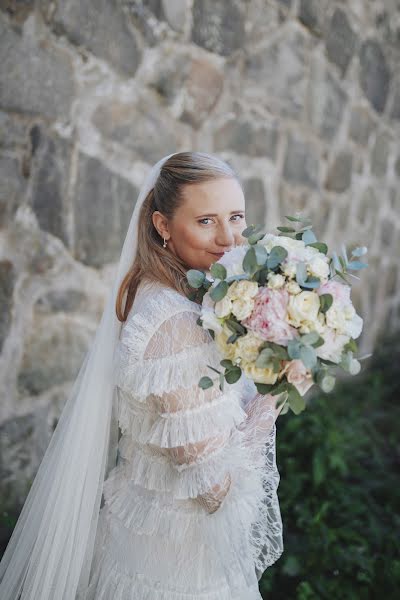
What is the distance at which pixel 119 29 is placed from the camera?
2.77m

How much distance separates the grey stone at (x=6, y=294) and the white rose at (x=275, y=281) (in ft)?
4.74

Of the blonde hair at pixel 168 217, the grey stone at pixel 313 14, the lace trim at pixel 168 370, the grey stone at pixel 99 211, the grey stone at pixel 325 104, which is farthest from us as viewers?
the grey stone at pixel 325 104

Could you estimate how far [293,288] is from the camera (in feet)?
4.61

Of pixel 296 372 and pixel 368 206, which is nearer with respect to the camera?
pixel 296 372

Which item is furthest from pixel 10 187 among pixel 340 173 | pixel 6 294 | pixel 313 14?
pixel 340 173

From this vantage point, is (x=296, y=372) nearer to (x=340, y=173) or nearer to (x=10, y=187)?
(x=10, y=187)

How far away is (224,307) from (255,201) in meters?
2.55

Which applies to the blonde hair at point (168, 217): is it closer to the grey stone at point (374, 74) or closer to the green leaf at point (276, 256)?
the green leaf at point (276, 256)

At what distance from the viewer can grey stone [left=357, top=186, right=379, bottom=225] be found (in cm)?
505

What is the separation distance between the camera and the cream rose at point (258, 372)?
1.42 meters

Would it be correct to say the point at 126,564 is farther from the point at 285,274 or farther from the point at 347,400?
the point at 347,400

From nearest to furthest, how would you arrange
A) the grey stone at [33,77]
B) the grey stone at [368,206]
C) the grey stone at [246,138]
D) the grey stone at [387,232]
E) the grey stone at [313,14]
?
the grey stone at [33,77], the grey stone at [246,138], the grey stone at [313,14], the grey stone at [368,206], the grey stone at [387,232]

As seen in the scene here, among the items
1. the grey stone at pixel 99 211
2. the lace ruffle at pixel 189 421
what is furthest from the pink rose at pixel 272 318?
the grey stone at pixel 99 211

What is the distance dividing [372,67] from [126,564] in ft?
14.6
